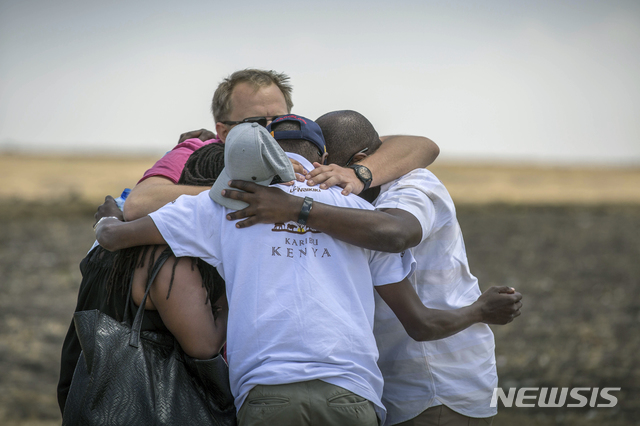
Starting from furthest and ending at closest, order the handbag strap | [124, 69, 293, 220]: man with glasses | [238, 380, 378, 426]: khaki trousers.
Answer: [124, 69, 293, 220]: man with glasses → the handbag strap → [238, 380, 378, 426]: khaki trousers

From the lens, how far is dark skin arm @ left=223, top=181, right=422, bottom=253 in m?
2.27

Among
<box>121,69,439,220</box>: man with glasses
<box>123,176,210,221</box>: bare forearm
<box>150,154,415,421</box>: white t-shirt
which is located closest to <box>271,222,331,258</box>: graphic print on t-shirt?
<box>150,154,415,421</box>: white t-shirt

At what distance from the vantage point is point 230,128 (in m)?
3.20

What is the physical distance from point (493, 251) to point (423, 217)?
1788cm

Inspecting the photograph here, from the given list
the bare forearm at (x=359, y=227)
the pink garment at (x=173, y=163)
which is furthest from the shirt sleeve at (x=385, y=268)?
the pink garment at (x=173, y=163)

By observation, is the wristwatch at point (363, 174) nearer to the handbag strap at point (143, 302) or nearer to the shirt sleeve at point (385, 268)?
the shirt sleeve at point (385, 268)

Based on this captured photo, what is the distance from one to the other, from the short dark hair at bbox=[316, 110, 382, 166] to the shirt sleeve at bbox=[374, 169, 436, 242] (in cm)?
28

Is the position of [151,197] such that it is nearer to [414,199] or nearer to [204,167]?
[204,167]

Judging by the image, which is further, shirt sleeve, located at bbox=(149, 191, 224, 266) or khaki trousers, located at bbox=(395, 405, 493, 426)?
khaki trousers, located at bbox=(395, 405, 493, 426)

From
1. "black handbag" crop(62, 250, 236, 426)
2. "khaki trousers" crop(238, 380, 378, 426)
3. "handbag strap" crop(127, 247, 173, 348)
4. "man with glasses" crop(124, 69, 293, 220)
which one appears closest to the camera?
"khaki trousers" crop(238, 380, 378, 426)

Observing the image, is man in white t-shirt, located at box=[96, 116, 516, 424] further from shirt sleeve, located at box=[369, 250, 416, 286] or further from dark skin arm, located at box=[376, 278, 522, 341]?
dark skin arm, located at box=[376, 278, 522, 341]

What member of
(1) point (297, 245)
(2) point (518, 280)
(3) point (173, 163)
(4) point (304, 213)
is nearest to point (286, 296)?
(1) point (297, 245)

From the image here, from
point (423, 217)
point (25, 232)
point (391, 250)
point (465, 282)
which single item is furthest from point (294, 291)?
point (25, 232)

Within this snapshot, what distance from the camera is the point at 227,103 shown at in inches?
126
